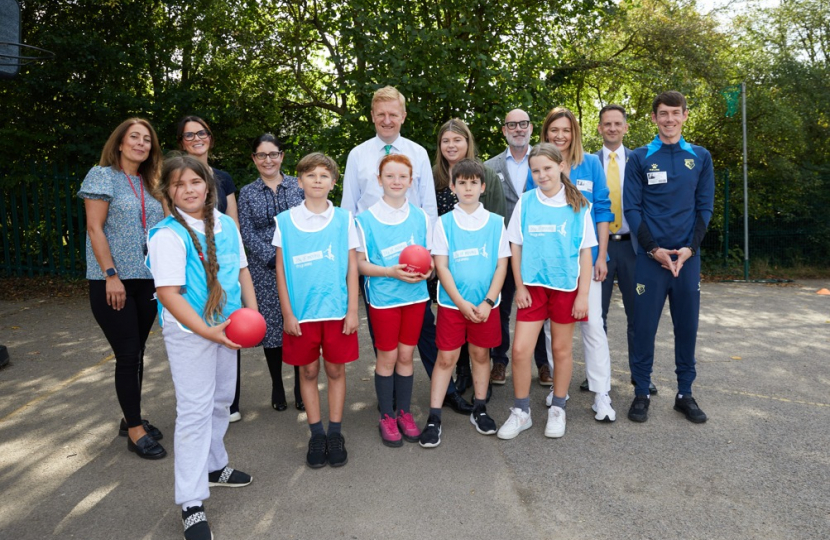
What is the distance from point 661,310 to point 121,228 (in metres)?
3.82

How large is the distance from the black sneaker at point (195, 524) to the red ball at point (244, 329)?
0.87 meters

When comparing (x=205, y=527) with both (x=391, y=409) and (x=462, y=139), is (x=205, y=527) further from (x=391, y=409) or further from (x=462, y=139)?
(x=462, y=139)

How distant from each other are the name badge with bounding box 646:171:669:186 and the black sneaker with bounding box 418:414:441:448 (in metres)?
2.34

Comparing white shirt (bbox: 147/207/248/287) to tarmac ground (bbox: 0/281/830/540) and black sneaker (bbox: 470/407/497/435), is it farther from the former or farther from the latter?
black sneaker (bbox: 470/407/497/435)

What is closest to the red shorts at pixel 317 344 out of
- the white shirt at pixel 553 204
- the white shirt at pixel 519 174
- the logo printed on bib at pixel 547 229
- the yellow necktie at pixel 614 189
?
the white shirt at pixel 553 204

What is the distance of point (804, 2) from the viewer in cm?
1479

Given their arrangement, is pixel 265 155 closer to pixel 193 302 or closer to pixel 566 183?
pixel 193 302

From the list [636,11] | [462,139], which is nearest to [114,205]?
[462,139]

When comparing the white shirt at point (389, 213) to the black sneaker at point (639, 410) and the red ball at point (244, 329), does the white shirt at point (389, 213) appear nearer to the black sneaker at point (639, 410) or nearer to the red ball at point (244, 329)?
the red ball at point (244, 329)

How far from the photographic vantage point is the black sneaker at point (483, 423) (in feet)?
13.5

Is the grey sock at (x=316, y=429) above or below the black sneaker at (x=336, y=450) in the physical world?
above

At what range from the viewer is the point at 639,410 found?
4324mm

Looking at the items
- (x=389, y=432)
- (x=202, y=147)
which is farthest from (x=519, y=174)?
(x=202, y=147)

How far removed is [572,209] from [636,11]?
45.0 ft
